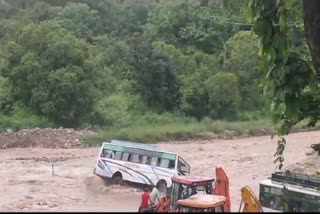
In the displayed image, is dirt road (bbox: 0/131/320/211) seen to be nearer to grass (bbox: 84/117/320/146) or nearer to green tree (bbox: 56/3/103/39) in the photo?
grass (bbox: 84/117/320/146)

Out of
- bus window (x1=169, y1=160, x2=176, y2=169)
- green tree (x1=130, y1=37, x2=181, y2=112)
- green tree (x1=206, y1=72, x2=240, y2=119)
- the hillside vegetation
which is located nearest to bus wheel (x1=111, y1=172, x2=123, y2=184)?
bus window (x1=169, y1=160, x2=176, y2=169)

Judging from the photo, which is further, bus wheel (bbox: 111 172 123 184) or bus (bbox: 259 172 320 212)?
bus wheel (bbox: 111 172 123 184)

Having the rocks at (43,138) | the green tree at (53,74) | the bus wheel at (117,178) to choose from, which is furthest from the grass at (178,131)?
the bus wheel at (117,178)

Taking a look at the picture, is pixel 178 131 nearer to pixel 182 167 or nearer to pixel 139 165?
pixel 139 165

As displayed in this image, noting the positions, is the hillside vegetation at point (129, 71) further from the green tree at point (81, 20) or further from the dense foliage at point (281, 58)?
the dense foliage at point (281, 58)

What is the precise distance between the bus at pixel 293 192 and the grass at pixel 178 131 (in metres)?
19.0

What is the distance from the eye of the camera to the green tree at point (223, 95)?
4172 cm

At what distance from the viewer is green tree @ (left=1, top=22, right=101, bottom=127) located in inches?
1384

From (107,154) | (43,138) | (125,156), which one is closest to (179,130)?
(43,138)

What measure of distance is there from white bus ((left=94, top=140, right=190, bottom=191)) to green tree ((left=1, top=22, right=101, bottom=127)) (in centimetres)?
1192

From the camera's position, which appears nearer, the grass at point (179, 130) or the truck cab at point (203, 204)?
the truck cab at point (203, 204)

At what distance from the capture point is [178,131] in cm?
3800

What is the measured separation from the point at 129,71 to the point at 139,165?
20994mm

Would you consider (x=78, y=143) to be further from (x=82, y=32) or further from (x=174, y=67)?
(x=82, y=32)
